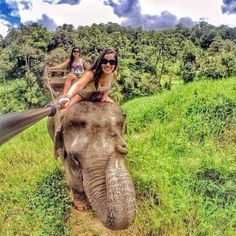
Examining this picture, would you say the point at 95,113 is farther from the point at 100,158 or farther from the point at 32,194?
the point at 32,194

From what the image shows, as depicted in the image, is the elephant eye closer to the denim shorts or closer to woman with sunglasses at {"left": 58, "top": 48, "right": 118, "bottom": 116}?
woman with sunglasses at {"left": 58, "top": 48, "right": 118, "bottom": 116}

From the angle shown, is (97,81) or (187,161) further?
(187,161)

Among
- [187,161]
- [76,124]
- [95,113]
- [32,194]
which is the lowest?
[32,194]

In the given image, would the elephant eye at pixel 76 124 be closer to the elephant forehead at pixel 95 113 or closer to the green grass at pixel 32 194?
the elephant forehead at pixel 95 113

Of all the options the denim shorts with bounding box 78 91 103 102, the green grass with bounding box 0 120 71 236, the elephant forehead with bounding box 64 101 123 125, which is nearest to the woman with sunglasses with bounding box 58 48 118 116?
the denim shorts with bounding box 78 91 103 102

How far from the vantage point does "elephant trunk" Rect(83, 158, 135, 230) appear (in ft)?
11.0

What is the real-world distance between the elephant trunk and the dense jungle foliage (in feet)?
80.6

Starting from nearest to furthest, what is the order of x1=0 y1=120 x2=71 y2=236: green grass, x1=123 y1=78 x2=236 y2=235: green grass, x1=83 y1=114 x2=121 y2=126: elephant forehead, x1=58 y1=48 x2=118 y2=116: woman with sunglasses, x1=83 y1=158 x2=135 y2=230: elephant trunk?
1. x1=83 y1=158 x2=135 y2=230: elephant trunk
2. x1=83 y1=114 x2=121 y2=126: elephant forehead
3. x1=58 y1=48 x2=118 y2=116: woman with sunglasses
4. x1=123 y1=78 x2=236 y2=235: green grass
5. x1=0 y1=120 x2=71 y2=236: green grass

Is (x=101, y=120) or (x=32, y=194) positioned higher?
(x=101, y=120)

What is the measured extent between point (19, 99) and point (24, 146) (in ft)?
88.3

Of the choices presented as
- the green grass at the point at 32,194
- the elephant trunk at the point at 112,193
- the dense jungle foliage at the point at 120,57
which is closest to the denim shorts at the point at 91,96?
the elephant trunk at the point at 112,193

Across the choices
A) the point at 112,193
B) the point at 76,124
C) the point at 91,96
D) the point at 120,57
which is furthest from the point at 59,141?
the point at 120,57

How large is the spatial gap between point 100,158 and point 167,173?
6.07 feet

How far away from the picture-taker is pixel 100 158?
3896 millimetres
